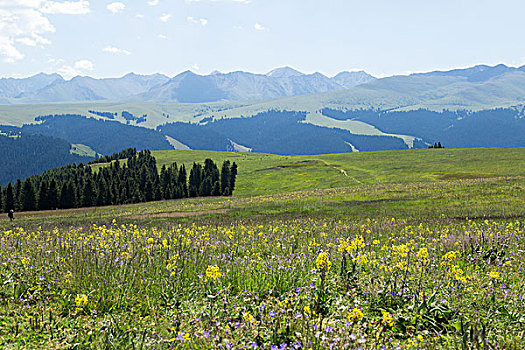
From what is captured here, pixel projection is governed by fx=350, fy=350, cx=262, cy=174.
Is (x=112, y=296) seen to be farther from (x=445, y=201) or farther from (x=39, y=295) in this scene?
(x=445, y=201)

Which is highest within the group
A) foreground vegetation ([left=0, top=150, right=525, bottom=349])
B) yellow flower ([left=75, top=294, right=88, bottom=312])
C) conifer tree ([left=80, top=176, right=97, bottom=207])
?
yellow flower ([left=75, top=294, right=88, bottom=312])

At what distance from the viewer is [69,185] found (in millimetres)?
80000

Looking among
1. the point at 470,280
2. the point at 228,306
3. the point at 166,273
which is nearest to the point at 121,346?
the point at 228,306

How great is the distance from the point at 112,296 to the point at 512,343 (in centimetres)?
619

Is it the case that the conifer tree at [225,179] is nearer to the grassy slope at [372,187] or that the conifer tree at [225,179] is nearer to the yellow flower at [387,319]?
the grassy slope at [372,187]

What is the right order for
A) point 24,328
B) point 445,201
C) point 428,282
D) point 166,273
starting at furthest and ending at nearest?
point 445,201
point 166,273
point 428,282
point 24,328

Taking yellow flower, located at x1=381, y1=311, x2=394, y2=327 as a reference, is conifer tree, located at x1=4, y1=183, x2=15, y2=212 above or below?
below

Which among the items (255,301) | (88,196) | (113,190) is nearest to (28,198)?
(88,196)

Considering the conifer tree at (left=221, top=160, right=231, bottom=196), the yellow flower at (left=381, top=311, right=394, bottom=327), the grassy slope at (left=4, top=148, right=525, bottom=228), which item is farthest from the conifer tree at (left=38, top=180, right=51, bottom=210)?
the yellow flower at (left=381, top=311, right=394, bottom=327)

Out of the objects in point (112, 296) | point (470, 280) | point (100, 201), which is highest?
point (112, 296)

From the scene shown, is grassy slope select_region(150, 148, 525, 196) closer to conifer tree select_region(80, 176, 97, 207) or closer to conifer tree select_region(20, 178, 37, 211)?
conifer tree select_region(80, 176, 97, 207)

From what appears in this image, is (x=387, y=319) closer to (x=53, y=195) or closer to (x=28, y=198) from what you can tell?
(x=53, y=195)

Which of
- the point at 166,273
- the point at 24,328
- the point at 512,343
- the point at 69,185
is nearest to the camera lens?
the point at 512,343

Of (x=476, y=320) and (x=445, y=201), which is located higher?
(x=476, y=320)
